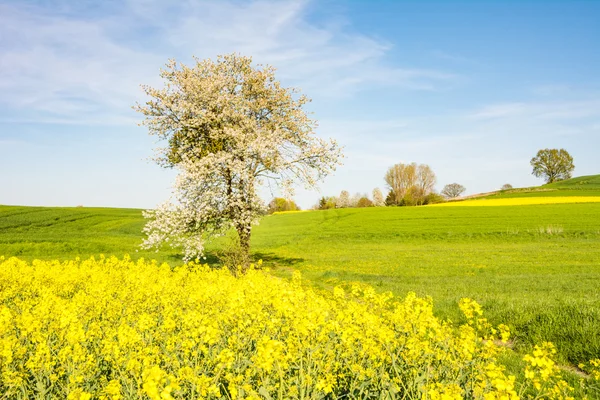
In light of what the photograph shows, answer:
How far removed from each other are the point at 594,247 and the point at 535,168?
353ft

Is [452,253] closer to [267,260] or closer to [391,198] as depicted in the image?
[267,260]

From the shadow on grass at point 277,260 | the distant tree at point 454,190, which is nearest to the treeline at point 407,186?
the distant tree at point 454,190

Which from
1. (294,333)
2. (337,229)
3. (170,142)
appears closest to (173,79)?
(170,142)

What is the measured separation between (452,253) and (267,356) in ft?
104

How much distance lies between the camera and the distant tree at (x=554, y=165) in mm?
124794

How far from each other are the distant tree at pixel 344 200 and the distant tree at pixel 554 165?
195ft

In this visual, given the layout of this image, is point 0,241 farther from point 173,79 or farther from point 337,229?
point 337,229

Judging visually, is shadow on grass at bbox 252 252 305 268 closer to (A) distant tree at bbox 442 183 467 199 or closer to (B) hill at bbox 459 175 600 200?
(B) hill at bbox 459 175 600 200

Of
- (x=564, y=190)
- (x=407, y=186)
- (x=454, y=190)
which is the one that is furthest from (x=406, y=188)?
(x=454, y=190)

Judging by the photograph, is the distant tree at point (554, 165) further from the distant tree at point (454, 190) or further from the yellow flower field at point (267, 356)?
the yellow flower field at point (267, 356)

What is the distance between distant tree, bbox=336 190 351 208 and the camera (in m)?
143

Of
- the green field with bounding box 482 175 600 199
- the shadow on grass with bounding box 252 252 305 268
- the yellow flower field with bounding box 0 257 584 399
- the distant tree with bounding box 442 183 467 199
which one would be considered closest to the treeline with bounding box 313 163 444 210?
the green field with bounding box 482 175 600 199

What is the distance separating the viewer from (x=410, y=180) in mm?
121688

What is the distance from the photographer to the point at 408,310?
7008 mm
